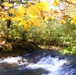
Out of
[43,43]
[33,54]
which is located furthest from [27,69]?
[43,43]

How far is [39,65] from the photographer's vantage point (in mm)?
12992

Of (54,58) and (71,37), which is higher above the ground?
(71,37)

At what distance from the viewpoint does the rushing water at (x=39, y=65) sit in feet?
37.1

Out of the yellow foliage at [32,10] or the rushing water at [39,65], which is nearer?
the yellow foliage at [32,10]

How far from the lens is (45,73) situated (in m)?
11.2

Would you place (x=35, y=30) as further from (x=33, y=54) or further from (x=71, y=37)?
(x=71, y=37)

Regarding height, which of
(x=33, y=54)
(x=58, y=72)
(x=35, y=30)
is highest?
(x=35, y=30)

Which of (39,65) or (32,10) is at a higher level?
(32,10)

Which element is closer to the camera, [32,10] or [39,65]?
[32,10]

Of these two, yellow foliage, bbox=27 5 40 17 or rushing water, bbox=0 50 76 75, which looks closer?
yellow foliage, bbox=27 5 40 17

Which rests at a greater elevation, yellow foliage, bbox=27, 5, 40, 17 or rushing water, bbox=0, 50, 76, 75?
yellow foliage, bbox=27, 5, 40, 17

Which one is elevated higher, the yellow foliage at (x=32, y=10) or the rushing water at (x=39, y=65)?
the yellow foliage at (x=32, y=10)

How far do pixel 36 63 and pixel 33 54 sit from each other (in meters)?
2.23

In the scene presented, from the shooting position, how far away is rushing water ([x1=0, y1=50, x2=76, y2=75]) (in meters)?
11.3
